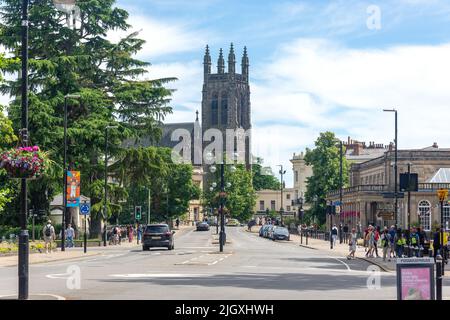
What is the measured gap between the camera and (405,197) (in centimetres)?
9556

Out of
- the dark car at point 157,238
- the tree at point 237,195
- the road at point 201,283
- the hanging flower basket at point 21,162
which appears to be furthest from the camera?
the tree at point 237,195

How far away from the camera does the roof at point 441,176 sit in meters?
103

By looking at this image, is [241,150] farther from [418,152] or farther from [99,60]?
[99,60]

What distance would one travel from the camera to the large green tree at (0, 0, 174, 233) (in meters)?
59.1

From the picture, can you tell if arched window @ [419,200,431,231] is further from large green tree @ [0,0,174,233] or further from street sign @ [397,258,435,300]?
street sign @ [397,258,435,300]

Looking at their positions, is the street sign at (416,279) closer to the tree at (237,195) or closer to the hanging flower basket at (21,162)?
the hanging flower basket at (21,162)

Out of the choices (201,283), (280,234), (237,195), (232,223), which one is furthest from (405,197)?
(232,223)

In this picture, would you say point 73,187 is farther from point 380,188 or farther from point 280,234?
point 380,188

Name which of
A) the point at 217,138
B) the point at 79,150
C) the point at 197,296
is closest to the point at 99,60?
the point at 79,150

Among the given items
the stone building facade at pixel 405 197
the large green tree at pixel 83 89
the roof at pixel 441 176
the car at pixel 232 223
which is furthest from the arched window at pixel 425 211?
the car at pixel 232 223

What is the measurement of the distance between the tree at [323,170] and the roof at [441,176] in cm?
1510

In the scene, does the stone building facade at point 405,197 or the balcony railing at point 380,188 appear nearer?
the stone building facade at point 405,197

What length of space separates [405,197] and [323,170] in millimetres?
20733

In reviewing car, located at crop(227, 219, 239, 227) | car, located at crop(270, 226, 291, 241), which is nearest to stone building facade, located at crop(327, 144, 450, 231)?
car, located at crop(270, 226, 291, 241)
